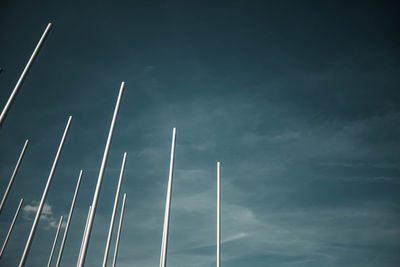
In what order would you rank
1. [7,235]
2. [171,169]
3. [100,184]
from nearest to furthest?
1. [100,184]
2. [171,169]
3. [7,235]

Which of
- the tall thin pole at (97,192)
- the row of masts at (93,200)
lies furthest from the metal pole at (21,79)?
the tall thin pole at (97,192)

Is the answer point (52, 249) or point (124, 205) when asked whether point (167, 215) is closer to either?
point (124, 205)

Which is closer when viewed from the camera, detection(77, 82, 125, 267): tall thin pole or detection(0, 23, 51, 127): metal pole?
detection(0, 23, 51, 127): metal pole

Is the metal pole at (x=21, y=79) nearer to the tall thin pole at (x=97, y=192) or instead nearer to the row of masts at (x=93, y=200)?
the row of masts at (x=93, y=200)

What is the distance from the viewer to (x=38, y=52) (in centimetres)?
1034

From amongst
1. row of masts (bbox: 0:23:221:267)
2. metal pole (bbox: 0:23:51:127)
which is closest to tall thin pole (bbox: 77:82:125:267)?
row of masts (bbox: 0:23:221:267)

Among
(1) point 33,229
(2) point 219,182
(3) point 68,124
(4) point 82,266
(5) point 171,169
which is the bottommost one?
(4) point 82,266

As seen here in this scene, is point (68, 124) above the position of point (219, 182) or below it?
above

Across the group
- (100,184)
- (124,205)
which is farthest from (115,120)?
(124,205)

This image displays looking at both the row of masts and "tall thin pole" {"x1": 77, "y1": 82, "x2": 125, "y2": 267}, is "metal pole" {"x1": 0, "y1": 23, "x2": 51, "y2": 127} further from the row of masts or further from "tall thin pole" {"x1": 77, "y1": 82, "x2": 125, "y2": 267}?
"tall thin pole" {"x1": 77, "y1": 82, "x2": 125, "y2": 267}

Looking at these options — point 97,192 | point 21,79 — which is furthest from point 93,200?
point 21,79

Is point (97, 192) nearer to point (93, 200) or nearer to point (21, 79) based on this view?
point (93, 200)

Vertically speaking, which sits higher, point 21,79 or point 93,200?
point 21,79

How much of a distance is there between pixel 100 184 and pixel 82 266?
2.96 meters
